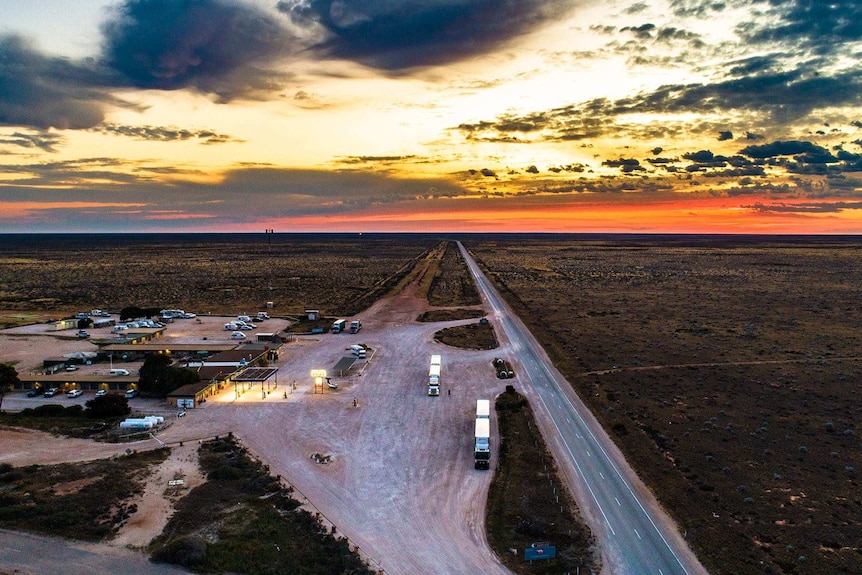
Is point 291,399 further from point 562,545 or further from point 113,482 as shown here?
point 562,545

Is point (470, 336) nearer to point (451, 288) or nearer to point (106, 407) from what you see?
point (106, 407)

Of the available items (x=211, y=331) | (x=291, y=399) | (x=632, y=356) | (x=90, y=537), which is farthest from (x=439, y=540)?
(x=211, y=331)

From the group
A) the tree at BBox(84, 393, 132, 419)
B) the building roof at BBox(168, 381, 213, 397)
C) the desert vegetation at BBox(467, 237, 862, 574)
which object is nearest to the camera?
the desert vegetation at BBox(467, 237, 862, 574)

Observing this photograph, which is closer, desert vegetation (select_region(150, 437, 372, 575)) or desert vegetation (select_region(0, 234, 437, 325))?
desert vegetation (select_region(150, 437, 372, 575))

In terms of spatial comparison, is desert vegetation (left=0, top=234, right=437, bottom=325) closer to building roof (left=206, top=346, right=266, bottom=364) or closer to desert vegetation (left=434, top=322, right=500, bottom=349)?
desert vegetation (left=434, top=322, right=500, bottom=349)

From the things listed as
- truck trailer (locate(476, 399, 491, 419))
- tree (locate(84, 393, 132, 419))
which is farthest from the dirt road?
tree (locate(84, 393, 132, 419))
